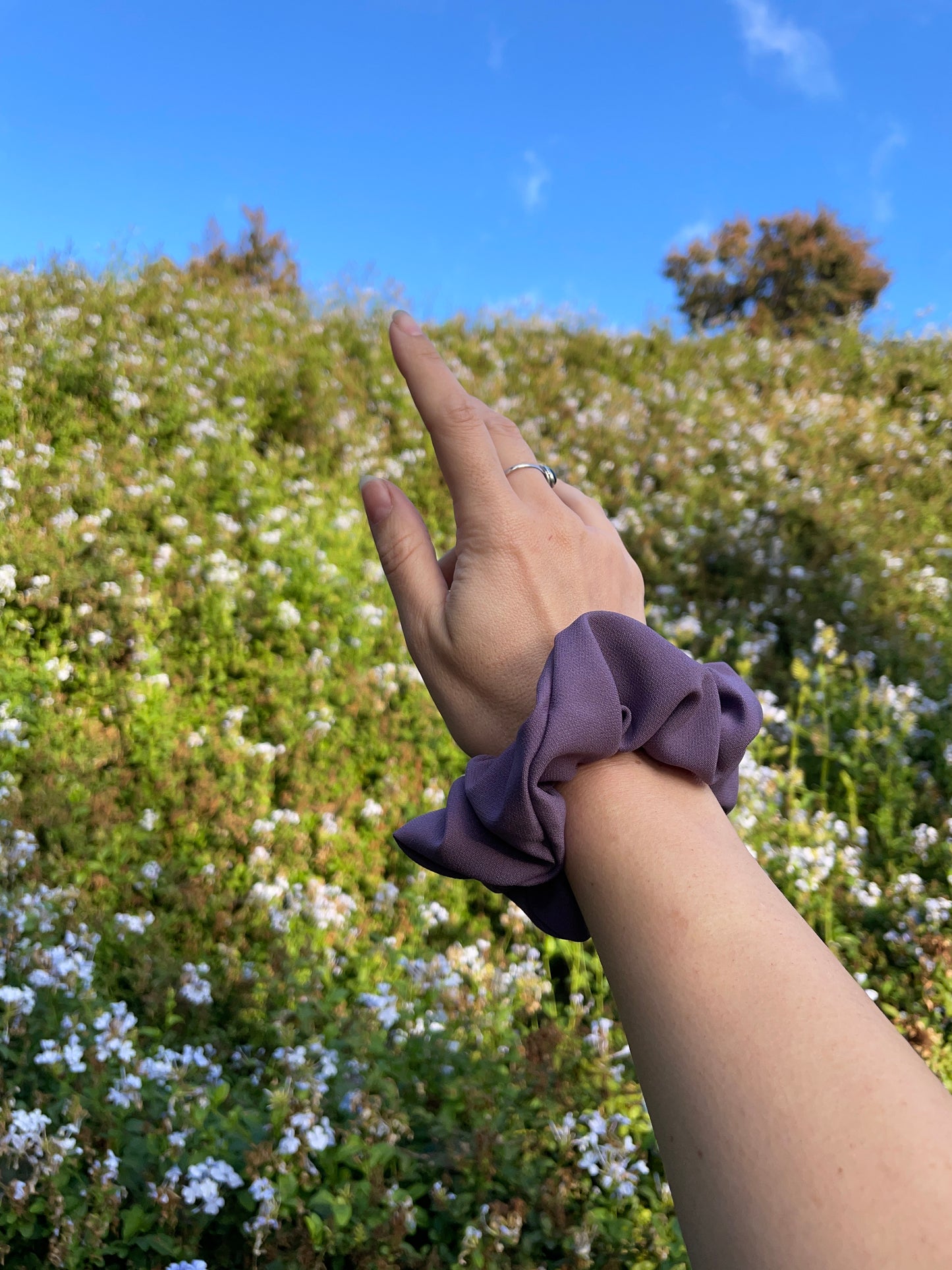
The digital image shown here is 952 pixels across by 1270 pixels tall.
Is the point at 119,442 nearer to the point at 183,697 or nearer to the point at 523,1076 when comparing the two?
the point at 183,697

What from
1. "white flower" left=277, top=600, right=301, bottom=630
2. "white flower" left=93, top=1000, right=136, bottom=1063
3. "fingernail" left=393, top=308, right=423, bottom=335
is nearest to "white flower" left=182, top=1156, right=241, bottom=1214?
"white flower" left=93, top=1000, right=136, bottom=1063

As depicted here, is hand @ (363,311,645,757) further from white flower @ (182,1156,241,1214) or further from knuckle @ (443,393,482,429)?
white flower @ (182,1156,241,1214)

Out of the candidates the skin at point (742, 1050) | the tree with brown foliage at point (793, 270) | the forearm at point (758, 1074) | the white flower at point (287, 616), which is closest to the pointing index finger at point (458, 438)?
Answer: the skin at point (742, 1050)

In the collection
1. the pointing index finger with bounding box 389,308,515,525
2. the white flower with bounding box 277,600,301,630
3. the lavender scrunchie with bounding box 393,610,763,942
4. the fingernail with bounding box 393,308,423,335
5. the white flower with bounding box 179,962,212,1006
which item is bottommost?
the lavender scrunchie with bounding box 393,610,763,942

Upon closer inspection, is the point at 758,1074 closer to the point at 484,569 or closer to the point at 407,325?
the point at 484,569

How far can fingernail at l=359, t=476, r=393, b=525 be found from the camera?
1.66 m

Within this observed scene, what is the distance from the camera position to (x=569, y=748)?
1.05 meters

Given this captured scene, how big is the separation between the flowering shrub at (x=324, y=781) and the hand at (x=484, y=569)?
1.32 metres

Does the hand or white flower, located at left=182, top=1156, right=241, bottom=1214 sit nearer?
the hand

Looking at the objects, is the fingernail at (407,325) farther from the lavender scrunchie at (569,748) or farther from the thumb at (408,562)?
the lavender scrunchie at (569,748)

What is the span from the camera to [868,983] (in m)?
3.62

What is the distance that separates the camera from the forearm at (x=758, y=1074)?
644 millimetres

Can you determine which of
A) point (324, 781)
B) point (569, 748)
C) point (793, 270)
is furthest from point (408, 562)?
point (793, 270)

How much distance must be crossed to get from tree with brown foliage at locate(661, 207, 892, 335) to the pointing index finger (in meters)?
19.5
